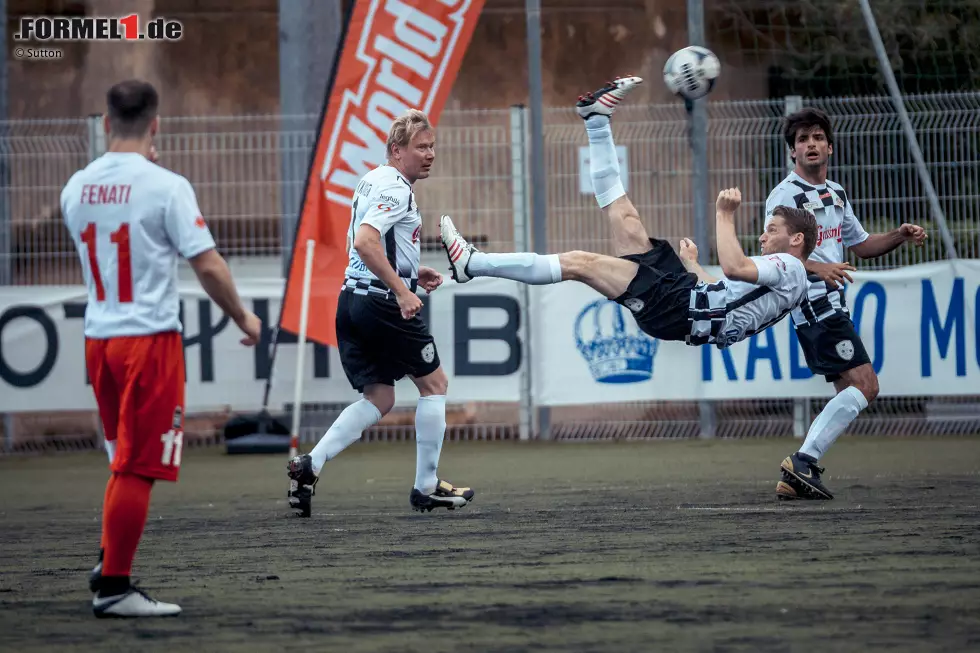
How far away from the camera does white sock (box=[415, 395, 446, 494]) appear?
812cm

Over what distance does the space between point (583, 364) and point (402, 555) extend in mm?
7328

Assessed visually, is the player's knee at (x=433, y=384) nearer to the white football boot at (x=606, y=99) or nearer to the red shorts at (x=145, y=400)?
the white football boot at (x=606, y=99)

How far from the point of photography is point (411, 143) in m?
7.88

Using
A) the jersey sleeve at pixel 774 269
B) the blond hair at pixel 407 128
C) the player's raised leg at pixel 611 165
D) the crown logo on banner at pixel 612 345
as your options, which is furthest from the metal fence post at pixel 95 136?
the jersey sleeve at pixel 774 269

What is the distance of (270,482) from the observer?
1070 centimetres

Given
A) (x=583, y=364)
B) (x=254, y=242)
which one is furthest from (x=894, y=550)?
(x=254, y=242)

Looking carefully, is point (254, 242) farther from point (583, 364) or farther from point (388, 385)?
point (388, 385)

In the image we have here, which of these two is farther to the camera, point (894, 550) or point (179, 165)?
point (179, 165)

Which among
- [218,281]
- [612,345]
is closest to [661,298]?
[218,281]

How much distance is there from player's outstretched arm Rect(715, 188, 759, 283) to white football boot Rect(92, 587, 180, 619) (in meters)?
3.72

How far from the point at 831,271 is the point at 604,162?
1356 millimetres

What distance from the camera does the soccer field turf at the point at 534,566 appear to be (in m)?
4.51

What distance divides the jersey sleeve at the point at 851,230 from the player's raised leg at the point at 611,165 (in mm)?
1421

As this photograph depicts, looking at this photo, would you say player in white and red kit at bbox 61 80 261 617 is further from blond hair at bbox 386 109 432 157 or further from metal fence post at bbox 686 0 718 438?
metal fence post at bbox 686 0 718 438
